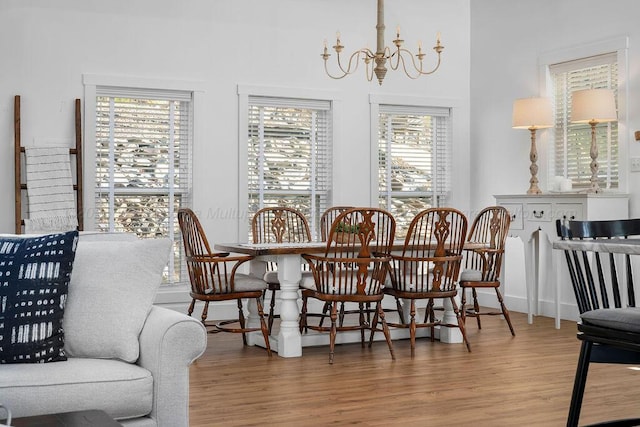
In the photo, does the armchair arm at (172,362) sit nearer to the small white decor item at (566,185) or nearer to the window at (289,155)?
the window at (289,155)

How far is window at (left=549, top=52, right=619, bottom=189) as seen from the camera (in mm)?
6781

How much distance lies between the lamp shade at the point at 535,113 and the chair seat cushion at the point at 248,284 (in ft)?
9.67

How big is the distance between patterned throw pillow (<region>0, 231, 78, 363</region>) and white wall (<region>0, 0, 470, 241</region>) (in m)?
3.95

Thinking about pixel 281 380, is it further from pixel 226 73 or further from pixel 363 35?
pixel 363 35

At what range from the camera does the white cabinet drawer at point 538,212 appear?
683cm

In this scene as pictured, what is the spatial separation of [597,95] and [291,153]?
2.71 m

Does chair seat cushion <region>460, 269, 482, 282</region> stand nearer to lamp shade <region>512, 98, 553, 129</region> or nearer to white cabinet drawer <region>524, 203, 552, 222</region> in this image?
white cabinet drawer <region>524, 203, 552, 222</region>

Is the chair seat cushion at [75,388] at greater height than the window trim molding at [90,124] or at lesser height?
lesser

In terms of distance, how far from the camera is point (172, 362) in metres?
2.71

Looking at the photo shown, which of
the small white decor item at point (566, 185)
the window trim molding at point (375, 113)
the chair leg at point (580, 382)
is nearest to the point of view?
the chair leg at point (580, 382)

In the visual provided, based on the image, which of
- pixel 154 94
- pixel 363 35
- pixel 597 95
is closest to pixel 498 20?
pixel 363 35

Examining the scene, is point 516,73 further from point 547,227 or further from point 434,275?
point 434,275

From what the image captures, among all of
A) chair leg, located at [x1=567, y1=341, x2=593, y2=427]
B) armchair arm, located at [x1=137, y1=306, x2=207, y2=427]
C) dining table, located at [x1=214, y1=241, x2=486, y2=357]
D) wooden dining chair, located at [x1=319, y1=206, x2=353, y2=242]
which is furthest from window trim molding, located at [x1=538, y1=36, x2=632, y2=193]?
armchair arm, located at [x1=137, y1=306, x2=207, y2=427]

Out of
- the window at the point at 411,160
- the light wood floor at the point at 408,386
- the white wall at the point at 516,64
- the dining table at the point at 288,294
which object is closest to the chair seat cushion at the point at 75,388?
the light wood floor at the point at 408,386
